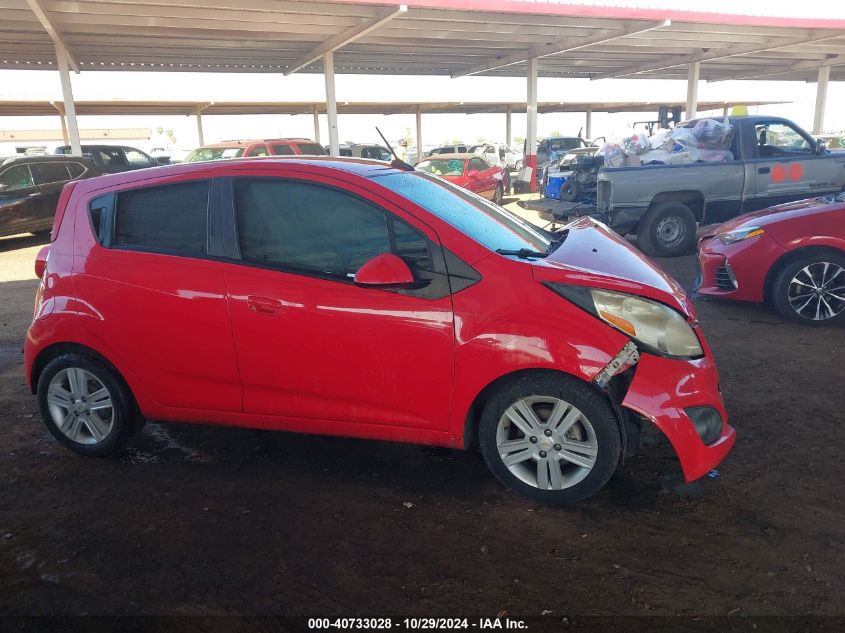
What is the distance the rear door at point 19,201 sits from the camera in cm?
1238

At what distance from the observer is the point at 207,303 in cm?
337

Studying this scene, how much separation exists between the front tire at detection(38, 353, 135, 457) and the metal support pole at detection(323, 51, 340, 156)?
16015mm

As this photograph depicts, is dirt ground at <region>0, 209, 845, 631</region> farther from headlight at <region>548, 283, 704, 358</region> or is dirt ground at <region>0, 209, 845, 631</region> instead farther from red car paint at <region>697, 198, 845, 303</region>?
red car paint at <region>697, 198, 845, 303</region>

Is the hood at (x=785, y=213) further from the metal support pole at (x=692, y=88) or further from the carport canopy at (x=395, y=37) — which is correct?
the metal support pole at (x=692, y=88)

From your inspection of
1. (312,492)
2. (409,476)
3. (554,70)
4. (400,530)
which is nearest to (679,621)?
(400,530)

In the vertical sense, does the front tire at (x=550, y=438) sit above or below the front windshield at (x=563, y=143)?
below

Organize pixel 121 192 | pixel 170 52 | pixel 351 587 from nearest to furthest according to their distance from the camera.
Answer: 1. pixel 351 587
2. pixel 121 192
3. pixel 170 52

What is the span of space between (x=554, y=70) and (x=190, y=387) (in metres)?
24.6

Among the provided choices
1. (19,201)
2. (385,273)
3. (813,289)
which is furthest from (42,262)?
(19,201)

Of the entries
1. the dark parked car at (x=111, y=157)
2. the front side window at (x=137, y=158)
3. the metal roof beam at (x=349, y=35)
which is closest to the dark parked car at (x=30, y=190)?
the dark parked car at (x=111, y=157)

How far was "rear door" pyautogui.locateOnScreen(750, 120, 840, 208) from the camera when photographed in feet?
31.3

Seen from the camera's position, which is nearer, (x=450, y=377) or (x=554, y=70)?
(x=450, y=377)

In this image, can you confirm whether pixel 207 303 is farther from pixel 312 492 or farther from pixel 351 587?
pixel 351 587

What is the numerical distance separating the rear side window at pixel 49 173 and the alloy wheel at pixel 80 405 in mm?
11268
